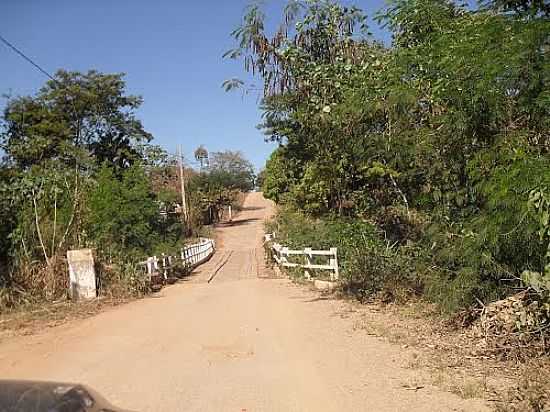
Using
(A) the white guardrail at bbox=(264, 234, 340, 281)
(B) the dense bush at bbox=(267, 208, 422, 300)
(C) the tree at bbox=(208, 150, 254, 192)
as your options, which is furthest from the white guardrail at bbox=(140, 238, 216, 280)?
(C) the tree at bbox=(208, 150, 254, 192)

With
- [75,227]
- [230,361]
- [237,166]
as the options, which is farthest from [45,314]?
[237,166]

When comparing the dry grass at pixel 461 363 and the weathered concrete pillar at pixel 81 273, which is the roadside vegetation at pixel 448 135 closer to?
the dry grass at pixel 461 363

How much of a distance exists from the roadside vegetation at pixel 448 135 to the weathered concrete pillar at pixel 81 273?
17.8ft

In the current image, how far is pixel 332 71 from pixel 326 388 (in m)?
6.83

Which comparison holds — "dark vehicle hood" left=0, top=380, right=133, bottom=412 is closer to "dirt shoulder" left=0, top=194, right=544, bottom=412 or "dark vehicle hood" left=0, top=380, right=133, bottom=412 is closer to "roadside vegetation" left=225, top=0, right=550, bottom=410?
"dirt shoulder" left=0, top=194, right=544, bottom=412

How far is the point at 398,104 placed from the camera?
898cm

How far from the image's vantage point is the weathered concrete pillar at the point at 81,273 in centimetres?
1252

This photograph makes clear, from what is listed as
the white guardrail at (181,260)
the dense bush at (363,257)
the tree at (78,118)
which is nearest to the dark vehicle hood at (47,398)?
the dense bush at (363,257)

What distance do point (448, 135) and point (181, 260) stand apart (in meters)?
15.0

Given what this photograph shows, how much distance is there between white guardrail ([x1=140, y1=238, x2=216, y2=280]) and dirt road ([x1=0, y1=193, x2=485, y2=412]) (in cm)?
401

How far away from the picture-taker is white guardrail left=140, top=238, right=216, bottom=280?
16136mm

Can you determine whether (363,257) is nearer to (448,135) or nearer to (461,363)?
(448,135)

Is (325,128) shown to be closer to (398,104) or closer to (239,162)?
(398,104)

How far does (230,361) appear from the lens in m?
7.13
